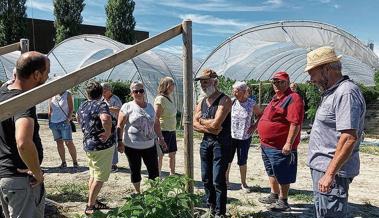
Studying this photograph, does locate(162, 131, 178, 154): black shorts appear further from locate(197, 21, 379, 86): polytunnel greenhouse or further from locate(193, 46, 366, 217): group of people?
locate(197, 21, 379, 86): polytunnel greenhouse

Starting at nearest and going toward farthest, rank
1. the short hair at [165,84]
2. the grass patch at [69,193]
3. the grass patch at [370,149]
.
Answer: the grass patch at [69,193] < the short hair at [165,84] < the grass patch at [370,149]

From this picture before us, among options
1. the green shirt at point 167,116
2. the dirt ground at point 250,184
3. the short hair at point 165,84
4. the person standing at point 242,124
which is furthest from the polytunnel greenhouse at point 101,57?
the person standing at point 242,124

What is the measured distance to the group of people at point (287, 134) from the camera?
3.14 metres

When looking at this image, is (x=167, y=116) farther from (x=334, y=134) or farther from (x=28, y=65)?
(x=28, y=65)

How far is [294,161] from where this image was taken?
17.7 feet

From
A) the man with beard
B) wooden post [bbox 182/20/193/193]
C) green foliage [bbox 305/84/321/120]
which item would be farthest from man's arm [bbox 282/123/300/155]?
green foliage [bbox 305/84/321/120]


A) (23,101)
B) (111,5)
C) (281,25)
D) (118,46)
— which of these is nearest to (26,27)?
(111,5)

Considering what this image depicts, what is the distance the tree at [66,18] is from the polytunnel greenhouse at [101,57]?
16.3 metres

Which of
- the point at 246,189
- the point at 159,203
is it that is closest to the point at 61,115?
the point at 246,189

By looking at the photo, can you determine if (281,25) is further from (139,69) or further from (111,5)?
(111,5)

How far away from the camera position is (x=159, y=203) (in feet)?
10.2

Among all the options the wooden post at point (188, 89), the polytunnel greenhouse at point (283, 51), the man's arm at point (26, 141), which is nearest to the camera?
the man's arm at point (26, 141)

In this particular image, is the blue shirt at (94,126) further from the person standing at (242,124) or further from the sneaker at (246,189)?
the sneaker at (246,189)

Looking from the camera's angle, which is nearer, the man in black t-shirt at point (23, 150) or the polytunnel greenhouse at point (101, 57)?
the man in black t-shirt at point (23, 150)
